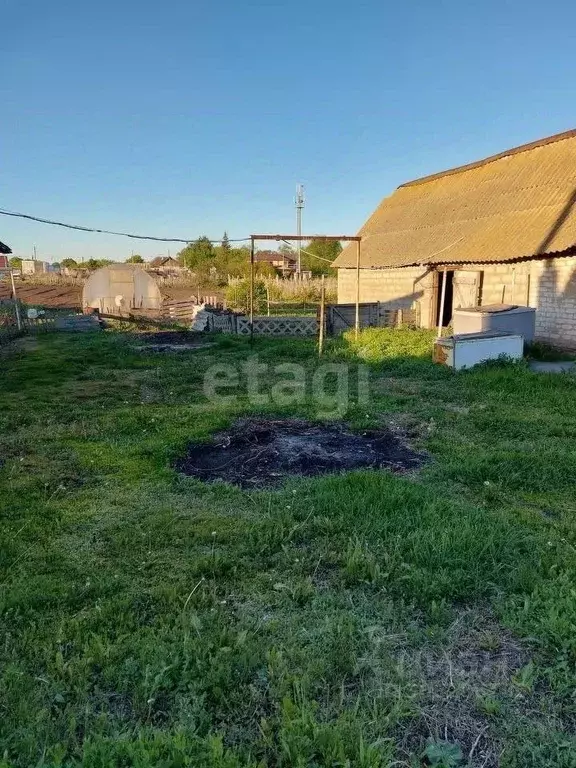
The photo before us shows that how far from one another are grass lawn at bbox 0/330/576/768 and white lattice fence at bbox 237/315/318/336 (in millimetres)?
10843

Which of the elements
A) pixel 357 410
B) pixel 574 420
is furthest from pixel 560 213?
pixel 357 410

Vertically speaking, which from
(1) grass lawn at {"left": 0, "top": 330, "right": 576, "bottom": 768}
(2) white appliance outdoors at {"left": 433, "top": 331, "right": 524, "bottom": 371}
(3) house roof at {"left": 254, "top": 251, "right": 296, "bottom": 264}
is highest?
(3) house roof at {"left": 254, "top": 251, "right": 296, "bottom": 264}

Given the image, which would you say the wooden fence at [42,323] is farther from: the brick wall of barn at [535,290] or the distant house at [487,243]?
the brick wall of barn at [535,290]

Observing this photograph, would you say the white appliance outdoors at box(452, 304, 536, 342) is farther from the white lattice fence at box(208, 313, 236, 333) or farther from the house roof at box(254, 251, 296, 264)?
the house roof at box(254, 251, 296, 264)

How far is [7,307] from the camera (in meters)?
20.0

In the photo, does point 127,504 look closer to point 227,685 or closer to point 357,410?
point 227,685

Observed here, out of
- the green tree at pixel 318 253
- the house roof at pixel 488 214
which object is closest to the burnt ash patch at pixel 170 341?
the house roof at pixel 488 214

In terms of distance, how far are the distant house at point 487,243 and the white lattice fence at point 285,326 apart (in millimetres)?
3668

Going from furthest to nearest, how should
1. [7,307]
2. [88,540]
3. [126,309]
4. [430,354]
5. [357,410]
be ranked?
[126,309] < [7,307] < [430,354] < [357,410] < [88,540]

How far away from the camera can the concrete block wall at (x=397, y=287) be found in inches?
672

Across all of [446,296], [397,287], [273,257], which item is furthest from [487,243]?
[273,257]

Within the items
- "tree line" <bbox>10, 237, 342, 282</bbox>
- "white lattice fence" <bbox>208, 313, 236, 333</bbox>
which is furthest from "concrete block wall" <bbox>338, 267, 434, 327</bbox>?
"tree line" <bbox>10, 237, 342, 282</bbox>

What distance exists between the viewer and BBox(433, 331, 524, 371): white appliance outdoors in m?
10.4

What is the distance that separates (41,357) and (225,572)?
11.2 metres
